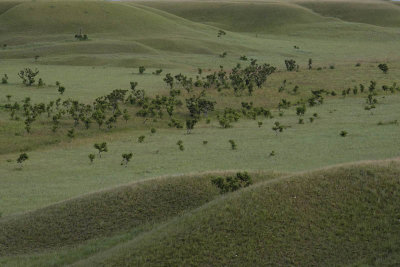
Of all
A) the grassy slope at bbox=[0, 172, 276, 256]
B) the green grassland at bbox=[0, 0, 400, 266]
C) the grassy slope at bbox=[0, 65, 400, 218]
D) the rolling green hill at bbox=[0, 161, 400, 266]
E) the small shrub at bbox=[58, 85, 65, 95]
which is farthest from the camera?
the small shrub at bbox=[58, 85, 65, 95]

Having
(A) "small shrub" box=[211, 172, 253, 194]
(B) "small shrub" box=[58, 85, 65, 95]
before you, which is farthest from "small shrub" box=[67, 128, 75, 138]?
(A) "small shrub" box=[211, 172, 253, 194]

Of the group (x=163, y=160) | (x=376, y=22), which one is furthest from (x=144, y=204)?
(x=376, y=22)

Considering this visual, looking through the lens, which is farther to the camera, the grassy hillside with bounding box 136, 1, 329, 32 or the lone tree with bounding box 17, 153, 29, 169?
the grassy hillside with bounding box 136, 1, 329, 32

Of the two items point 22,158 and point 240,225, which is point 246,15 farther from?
point 240,225

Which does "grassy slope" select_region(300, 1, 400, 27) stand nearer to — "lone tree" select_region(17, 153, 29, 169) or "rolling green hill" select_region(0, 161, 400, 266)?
"lone tree" select_region(17, 153, 29, 169)

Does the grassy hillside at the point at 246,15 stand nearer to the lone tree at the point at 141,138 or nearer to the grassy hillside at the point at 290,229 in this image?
the lone tree at the point at 141,138

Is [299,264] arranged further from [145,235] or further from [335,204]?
[145,235]
